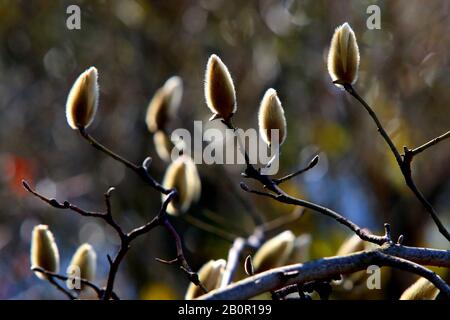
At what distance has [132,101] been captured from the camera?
5.60m

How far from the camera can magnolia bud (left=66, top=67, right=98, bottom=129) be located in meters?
2.08

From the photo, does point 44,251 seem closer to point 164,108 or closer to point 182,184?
point 182,184

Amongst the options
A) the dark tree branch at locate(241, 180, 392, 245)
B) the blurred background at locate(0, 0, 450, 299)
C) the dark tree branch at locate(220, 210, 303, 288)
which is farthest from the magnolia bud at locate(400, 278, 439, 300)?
the blurred background at locate(0, 0, 450, 299)

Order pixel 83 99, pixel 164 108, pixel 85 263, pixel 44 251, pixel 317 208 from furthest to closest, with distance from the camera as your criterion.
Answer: pixel 164 108, pixel 85 263, pixel 44 251, pixel 83 99, pixel 317 208

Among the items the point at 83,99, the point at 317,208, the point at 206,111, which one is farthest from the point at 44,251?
the point at 206,111

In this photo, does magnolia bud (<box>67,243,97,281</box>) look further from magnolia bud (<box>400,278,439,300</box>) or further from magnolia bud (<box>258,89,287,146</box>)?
magnolia bud (<box>400,278,439,300</box>)

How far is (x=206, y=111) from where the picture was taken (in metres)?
5.46

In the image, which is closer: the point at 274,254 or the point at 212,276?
the point at 212,276

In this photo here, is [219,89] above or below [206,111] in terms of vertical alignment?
below

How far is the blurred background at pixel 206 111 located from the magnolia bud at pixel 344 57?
2.67m

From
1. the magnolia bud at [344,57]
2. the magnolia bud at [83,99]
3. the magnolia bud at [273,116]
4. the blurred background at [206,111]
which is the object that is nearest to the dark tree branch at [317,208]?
the magnolia bud at [273,116]

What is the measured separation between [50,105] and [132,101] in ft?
1.72

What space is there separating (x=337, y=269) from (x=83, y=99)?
0.80 metres
